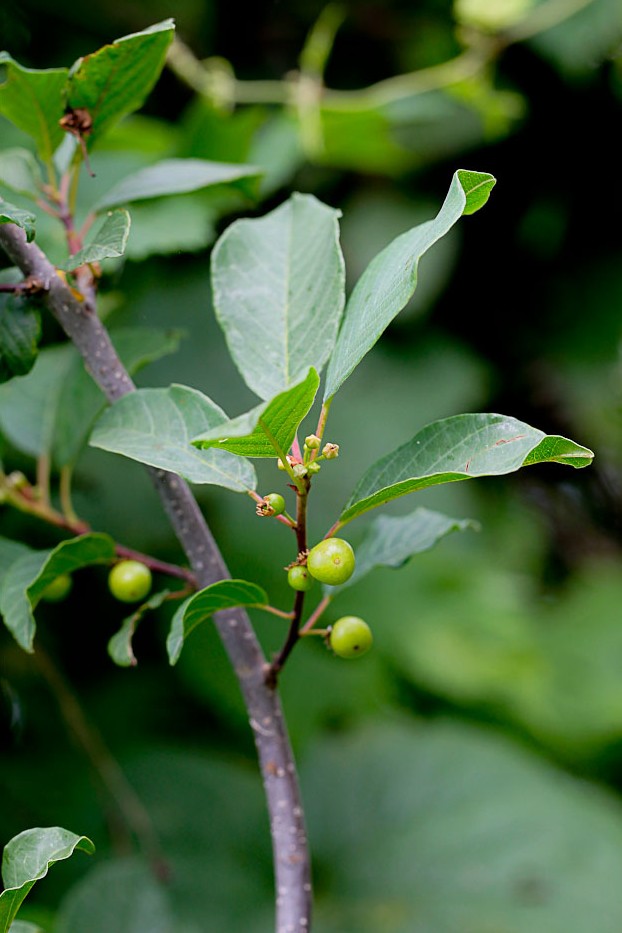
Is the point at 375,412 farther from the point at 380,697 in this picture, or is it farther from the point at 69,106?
the point at 69,106

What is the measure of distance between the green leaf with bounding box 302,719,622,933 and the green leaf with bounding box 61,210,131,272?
790mm

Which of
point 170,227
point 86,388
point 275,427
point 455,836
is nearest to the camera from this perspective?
point 275,427

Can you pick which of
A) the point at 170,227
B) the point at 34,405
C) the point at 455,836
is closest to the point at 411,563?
the point at 455,836

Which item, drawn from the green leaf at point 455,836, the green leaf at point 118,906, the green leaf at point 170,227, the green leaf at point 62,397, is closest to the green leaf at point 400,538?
the green leaf at point 62,397

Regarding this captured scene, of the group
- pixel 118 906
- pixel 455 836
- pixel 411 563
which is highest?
pixel 118 906

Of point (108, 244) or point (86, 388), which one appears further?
point (86, 388)

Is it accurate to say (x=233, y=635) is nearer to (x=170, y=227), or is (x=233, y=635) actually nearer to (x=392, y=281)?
(x=392, y=281)

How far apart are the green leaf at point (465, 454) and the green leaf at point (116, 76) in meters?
0.23

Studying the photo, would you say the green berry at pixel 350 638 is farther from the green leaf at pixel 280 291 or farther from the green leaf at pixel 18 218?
the green leaf at pixel 18 218

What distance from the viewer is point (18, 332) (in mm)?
441

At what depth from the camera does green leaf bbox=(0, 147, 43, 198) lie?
48 cm

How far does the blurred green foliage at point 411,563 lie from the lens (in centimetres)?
95

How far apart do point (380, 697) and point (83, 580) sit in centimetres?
42

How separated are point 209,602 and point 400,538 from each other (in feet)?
0.47
